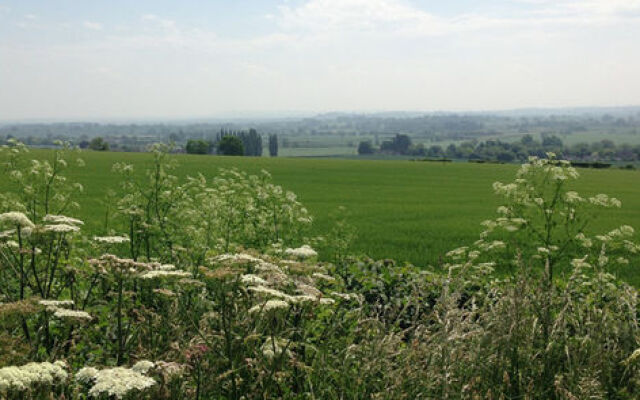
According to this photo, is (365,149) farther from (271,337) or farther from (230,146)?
(271,337)

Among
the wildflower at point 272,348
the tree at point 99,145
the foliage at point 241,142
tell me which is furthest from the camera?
the foliage at point 241,142

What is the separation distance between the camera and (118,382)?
3.06 metres

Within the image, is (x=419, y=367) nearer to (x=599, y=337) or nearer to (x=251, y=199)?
(x=599, y=337)

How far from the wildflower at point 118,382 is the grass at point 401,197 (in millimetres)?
6021

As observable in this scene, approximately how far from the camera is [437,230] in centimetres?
2267

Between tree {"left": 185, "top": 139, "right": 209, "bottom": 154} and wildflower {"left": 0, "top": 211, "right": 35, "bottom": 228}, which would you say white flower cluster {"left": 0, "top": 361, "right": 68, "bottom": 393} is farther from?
tree {"left": 185, "top": 139, "right": 209, "bottom": 154}

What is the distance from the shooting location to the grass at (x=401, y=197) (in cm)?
2017

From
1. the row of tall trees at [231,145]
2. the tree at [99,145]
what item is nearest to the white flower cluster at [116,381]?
the tree at [99,145]

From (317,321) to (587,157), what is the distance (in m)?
90.3

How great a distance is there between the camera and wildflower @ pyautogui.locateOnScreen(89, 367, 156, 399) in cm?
298

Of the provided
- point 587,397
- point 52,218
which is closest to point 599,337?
point 587,397

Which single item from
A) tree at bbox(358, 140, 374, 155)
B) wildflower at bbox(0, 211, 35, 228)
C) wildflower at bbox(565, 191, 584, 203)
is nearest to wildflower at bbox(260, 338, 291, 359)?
wildflower at bbox(0, 211, 35, 228)

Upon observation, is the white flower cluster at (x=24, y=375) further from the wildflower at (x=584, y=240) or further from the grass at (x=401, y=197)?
the wildflower at (x=584, y=240)

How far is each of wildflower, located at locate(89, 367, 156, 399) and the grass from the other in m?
6.02
